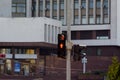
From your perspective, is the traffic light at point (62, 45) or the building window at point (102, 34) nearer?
the traffic light at point (62, 45)

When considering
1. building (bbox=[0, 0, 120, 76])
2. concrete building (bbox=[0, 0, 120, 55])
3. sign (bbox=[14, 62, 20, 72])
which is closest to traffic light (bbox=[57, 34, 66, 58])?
sign (bbox=[14, 62, 20, 72])

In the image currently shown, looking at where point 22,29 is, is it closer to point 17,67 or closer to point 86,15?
point 17,67

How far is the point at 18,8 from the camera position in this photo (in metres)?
83.9

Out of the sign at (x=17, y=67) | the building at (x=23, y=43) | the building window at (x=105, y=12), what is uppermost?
the building window at (x=105, y=12)

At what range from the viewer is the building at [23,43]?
72.8m

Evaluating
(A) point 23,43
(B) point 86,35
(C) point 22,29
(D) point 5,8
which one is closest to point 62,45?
(C) point 22,29

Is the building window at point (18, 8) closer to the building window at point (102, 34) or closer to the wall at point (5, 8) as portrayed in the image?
the wall at point (5, 8)

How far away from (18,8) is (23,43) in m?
12.5

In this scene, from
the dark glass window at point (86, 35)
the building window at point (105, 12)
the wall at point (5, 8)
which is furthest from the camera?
the wall at point (5, 8)

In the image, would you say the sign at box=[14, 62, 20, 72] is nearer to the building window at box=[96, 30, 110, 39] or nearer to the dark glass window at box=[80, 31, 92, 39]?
the dark glass window at box=[80, 31, 92, 39]

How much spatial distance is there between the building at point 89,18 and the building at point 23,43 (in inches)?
314

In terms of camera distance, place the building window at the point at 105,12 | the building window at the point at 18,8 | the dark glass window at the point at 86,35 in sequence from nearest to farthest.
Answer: the dark glass window at the point at 86,35, the building window at the point at 105,12, the building window at the point at 18,8

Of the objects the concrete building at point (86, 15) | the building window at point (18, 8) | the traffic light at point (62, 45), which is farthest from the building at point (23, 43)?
the traffic light at point (62, 45)

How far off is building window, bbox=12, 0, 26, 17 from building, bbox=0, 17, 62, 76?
993cm
